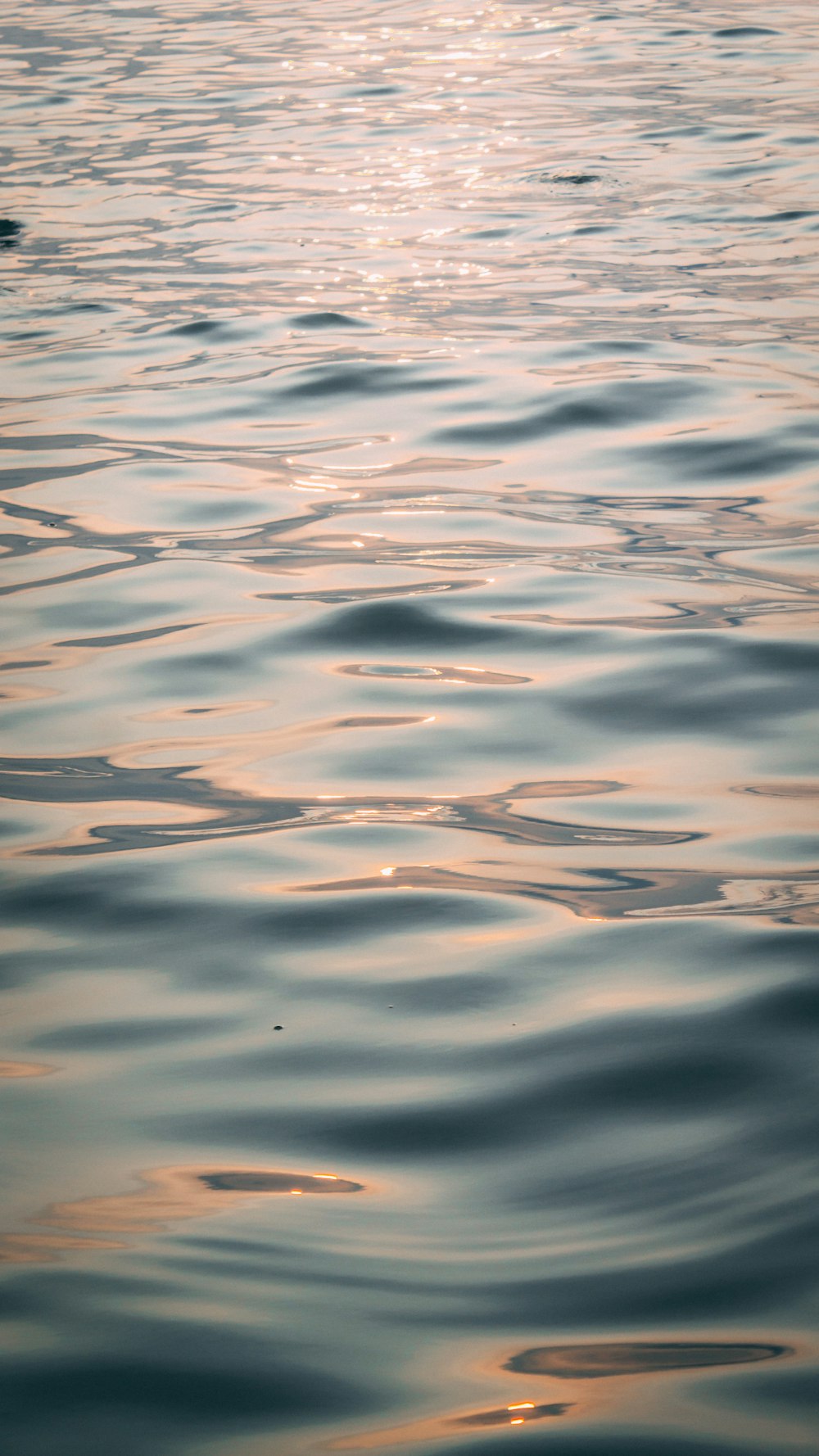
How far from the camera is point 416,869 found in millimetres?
1757

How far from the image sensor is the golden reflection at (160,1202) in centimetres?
119

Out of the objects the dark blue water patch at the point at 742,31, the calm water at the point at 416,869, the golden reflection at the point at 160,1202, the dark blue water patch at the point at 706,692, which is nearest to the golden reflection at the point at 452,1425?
the calm water at the point at 416,869

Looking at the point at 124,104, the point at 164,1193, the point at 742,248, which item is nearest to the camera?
the point at 164,1193

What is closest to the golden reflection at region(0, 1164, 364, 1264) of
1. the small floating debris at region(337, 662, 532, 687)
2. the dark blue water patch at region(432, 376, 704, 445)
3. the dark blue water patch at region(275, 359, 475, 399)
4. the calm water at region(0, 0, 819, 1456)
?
the calm water at region(0, 0, 819, 1456)

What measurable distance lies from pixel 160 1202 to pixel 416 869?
24.3 inches

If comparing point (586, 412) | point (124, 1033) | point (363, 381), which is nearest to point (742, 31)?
point (363, 381)

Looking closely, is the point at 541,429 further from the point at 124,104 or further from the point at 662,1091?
the point at 124,104

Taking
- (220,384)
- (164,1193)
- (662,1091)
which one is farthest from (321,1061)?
(220,384)

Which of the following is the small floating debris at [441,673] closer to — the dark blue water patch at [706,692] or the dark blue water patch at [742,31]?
the dark blue water patch at [706,692]

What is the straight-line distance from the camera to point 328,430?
3.66 meters

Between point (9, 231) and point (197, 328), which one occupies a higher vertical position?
point (9, 231)

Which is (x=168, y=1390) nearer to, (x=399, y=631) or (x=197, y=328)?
(x=399, y=631)

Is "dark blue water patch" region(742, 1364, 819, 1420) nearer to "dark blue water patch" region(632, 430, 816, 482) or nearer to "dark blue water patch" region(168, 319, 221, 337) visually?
"dark blue water patch" region(632, 430, 816, 482)

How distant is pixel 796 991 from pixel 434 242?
4413 millimetres
